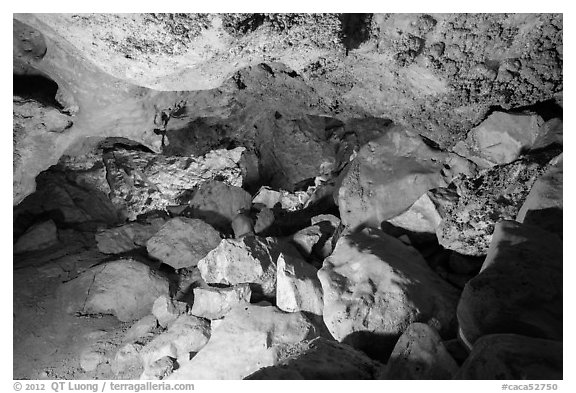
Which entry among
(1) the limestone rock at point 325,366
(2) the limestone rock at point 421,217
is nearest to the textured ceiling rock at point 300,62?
(2) the limestone rock at point 421,217

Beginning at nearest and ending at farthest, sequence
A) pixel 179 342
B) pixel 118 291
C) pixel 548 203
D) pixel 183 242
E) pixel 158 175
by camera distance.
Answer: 1. pixel 548 203
2. pixel 179 342
3. pixel 118 291
4. pixel 183 242
5. pixel 158 175

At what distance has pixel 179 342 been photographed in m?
2.41

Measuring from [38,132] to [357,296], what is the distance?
224cm

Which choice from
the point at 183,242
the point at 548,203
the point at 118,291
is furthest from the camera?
the point at 183,242

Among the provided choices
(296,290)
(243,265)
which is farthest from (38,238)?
(296,290)

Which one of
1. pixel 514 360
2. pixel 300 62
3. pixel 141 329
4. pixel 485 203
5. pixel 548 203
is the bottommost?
pixel 141 329

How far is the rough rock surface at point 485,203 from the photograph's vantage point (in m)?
2.18

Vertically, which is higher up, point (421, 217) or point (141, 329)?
point (421, 217)

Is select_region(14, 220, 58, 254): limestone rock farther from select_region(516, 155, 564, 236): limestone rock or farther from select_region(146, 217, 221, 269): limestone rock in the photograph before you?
select_region(516, 155, 564, 236): limestone rock

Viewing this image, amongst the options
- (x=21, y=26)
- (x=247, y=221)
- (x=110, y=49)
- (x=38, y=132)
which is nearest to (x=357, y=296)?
(x=247, y=221)

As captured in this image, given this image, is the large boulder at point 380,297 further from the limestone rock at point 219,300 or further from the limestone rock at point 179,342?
the limestone rock at point 179,342

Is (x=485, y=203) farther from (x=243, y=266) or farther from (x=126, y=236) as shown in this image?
(x=126, y=236)

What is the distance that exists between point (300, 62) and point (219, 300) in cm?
162

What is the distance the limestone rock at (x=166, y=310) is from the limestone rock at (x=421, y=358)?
1605mm
